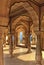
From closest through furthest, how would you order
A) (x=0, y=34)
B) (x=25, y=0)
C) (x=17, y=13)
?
(x=0, y=34), (x=25, y=0), (x=17, y=13)

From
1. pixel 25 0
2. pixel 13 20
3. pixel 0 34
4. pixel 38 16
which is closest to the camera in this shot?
pixel 0 34

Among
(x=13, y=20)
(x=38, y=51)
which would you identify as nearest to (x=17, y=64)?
(x=38, y=51)

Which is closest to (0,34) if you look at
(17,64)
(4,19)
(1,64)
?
(4,19)

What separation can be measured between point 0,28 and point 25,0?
3.35 metres

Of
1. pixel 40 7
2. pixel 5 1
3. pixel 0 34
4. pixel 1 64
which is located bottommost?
pixel 1 64

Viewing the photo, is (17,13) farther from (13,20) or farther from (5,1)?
(5,1)

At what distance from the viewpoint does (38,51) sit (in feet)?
27.7

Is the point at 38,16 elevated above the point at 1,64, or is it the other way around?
the point at 38,16

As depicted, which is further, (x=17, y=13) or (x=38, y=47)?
(x=17, y=13)

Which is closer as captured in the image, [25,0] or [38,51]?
[25,0]

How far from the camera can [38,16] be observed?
824 cm

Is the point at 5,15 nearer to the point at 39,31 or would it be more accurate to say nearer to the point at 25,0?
the point at 25,0

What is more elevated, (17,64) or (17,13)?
(17,13)

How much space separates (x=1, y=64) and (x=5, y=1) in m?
1.87
